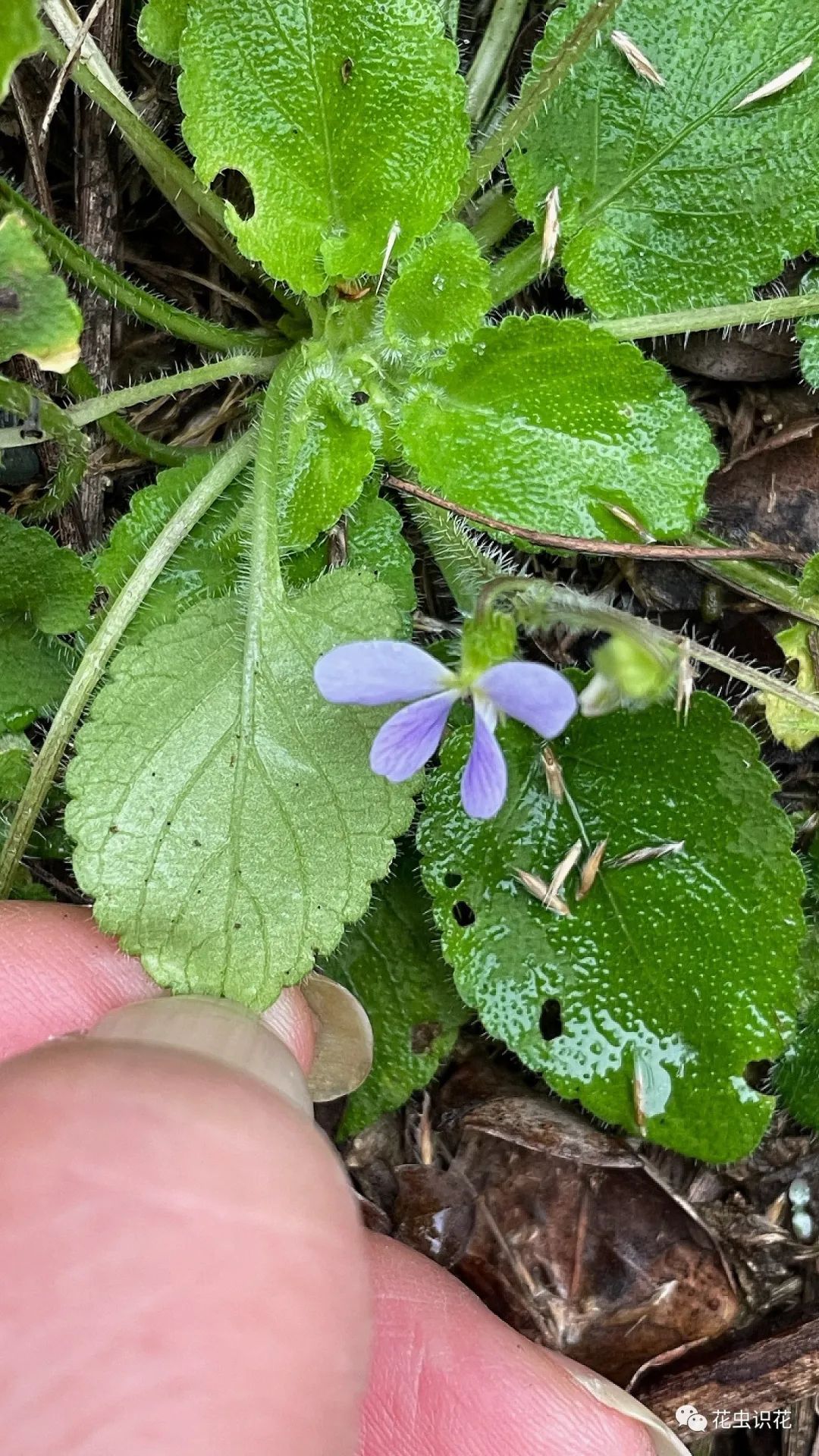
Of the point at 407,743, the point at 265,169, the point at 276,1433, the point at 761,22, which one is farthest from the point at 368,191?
the point at 276,1433

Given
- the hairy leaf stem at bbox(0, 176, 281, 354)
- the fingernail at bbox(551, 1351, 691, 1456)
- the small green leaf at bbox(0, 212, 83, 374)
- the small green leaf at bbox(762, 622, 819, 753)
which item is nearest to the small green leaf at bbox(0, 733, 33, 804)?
the small green leaf at bbox(0, 212, 83, 374)

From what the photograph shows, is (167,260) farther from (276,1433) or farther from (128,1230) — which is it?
(276,1433)

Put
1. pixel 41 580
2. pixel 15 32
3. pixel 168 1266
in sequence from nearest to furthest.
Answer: pixel 168 1266 < pixel 15 32 < pixel 41 580

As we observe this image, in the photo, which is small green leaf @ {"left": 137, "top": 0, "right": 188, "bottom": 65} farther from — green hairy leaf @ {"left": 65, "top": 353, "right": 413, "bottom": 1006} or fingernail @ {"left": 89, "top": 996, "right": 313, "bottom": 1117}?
fingernail @ {"left": 89, "top": 996, "right": 313, "bottom": 1117}

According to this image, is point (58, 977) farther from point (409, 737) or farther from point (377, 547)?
→ point (377, 547)
